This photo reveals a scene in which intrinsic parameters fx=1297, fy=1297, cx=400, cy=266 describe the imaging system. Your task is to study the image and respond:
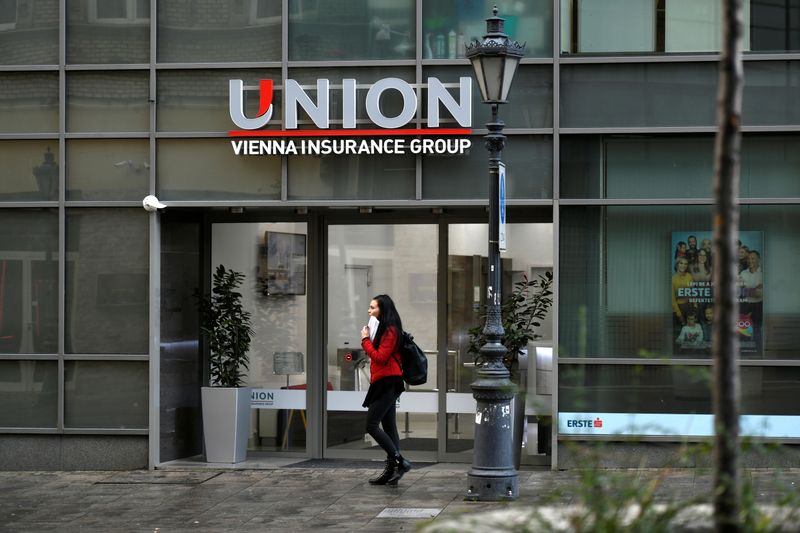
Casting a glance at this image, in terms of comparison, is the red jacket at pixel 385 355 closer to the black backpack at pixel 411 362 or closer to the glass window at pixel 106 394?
the black backpack at pixel 411 362

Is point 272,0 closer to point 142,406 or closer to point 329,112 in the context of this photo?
point 329,112

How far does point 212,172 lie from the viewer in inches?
555

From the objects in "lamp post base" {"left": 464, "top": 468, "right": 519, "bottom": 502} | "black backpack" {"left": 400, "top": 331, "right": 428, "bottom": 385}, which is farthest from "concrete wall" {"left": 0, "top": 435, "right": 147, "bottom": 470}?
"lamp post base" {"left": 464, "top": 468, "right": 519, "bottom": 502}

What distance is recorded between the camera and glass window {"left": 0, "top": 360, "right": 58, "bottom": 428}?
14.3m

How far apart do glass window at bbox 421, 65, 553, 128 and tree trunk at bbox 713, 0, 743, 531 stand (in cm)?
803

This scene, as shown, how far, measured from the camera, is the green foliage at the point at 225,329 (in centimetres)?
1456

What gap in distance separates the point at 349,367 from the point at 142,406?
2408mm

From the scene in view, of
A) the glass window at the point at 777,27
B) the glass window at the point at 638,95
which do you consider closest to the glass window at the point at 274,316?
the glass window at the point at 638,95

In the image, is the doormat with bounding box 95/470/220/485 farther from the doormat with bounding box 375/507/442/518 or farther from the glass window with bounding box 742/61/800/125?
the glass window with bounding box 742/61/800/125

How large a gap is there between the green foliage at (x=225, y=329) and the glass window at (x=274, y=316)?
23cm

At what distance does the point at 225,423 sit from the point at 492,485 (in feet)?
13.1

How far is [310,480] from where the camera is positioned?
13375 mm

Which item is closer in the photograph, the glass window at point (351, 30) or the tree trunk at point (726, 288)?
the tree trunk at point (726, 288)

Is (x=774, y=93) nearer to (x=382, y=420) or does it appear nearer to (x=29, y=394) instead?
(x=382, y=420)
